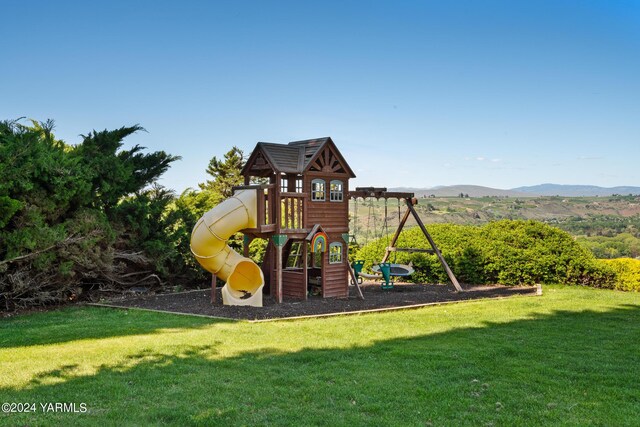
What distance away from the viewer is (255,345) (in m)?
9.38

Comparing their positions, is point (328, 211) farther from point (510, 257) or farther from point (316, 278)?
point (510, 257)

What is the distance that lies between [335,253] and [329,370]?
28.2ft

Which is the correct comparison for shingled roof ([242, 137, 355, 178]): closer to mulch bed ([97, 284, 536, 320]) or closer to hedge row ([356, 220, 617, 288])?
mulch bed ([97, 284, 536, 320])

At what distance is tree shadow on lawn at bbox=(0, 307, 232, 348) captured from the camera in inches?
392

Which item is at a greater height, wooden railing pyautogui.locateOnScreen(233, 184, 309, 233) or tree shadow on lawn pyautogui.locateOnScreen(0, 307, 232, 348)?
wooden railing pyautogui.locateOnScreen(233, 184, 309, 233)

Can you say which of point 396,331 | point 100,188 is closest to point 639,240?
point 396,331

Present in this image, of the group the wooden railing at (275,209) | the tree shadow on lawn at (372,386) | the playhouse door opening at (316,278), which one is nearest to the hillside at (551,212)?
the playhouse door opening at (316,278)

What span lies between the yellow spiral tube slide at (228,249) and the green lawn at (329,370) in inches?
93.0

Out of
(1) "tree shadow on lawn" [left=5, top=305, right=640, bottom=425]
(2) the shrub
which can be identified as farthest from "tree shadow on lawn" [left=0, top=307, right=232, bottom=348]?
(2) the shrub

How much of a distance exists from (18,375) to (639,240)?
37.7 meters

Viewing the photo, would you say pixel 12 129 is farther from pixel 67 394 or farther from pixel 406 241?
pixel 406 241

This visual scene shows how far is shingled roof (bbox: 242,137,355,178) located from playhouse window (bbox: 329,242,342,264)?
2.27 metres

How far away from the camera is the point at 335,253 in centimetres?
1625

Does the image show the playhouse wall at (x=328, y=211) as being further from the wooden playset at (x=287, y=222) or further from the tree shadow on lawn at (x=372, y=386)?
the tree shadow on lawn at (x=372, y=386)
